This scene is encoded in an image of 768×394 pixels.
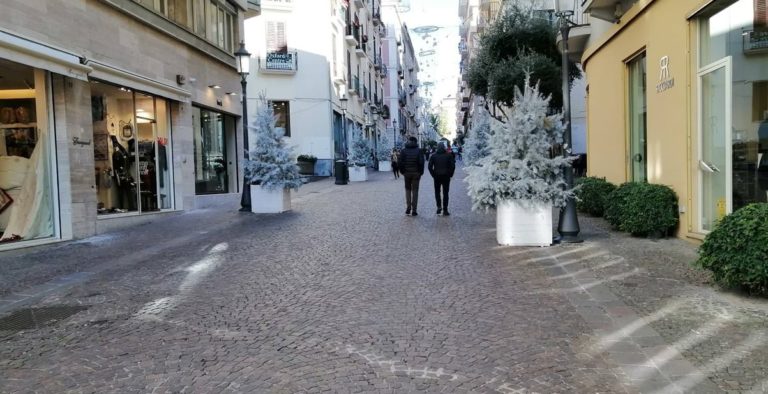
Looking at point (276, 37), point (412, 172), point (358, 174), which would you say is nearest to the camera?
point (412, 172)

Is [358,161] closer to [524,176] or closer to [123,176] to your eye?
[123,176]

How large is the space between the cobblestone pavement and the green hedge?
0.81ft

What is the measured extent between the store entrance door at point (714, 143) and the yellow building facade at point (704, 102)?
0.04ft

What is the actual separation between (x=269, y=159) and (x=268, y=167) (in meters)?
0.21

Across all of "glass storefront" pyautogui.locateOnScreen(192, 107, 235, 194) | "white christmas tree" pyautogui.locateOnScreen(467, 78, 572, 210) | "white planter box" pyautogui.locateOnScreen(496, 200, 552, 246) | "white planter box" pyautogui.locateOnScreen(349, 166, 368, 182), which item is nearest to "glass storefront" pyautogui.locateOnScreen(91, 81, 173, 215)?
"glass storefront" pyautogui.locateOnScreen(192, 107, 235, 194)

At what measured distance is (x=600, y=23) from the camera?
1423 centimetres

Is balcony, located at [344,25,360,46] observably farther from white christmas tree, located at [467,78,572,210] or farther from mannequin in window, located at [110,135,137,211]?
white christmas tree, located at [467,78,572,210]

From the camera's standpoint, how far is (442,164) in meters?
13.4

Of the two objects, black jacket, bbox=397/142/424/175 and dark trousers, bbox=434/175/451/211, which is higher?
black jacket, bbox=397/142/424/175

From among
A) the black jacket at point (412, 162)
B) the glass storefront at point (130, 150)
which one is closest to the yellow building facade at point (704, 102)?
the black jacket at point (412, 162)

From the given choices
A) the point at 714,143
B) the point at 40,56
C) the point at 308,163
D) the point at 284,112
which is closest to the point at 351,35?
the point at 284,112

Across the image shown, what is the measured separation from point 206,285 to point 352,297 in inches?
70.6

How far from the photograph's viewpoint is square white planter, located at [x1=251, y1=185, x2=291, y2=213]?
14414 mm

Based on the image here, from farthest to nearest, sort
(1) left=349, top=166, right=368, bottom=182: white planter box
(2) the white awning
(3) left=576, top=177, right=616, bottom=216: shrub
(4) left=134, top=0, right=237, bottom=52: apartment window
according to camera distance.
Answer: (1) left=349, top=166, right=368, bottom=182: white planter box
(4) left=134, top=0, right=237, bottom=52: apartment window
(3) left=576, top=177, right=616, bottom=216: shrub
(2) the white awning
